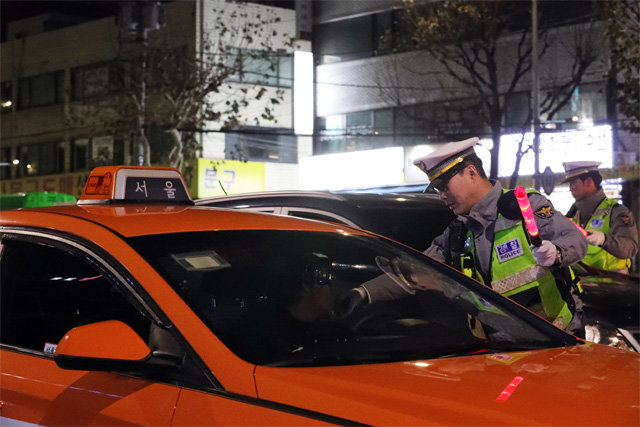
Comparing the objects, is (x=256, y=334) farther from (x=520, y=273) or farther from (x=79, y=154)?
(x=79, y=154)

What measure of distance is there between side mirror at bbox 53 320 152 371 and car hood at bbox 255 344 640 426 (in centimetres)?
35

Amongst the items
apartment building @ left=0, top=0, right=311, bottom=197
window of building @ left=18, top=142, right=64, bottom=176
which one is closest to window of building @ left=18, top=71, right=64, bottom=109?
apartment building @ left=0, top=0, right=311, bottom=197

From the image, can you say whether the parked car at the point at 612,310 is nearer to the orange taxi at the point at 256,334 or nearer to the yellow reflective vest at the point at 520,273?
the yellow reflective vest at the point at 520,273

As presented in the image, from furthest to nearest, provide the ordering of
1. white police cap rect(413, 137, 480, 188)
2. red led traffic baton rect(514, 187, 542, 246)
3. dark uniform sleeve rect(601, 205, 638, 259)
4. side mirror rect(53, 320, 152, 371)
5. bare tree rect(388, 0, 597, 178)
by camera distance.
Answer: bare tree rect(388, 0, 597, 178) < dark uniform sleeve rect(601, 205, 638, 259) < white police cap rect(413, 137, 480, 188) < red led traffic baton rect(514, 187, 542, 246) < side mirror rect(53, 320, 152, 371)

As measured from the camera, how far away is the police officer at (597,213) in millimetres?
6410

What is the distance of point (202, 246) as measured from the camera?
2967 millimetres

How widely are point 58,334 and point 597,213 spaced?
181 inches

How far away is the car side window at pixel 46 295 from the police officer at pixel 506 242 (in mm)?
1649

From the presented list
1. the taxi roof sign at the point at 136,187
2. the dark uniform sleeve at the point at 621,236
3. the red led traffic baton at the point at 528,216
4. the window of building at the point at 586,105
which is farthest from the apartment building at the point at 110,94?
the red led traffic baton at the point at 528,216

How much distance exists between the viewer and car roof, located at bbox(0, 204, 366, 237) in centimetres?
298

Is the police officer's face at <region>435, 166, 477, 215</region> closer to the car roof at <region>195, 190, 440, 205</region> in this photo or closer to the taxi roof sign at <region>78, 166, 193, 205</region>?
the car roof at <region>195, 190, 440, 205</region>

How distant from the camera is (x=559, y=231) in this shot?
4.07 m

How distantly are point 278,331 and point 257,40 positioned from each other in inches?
1086

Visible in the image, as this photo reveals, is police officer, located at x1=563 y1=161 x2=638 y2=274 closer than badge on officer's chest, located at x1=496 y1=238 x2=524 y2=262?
No
